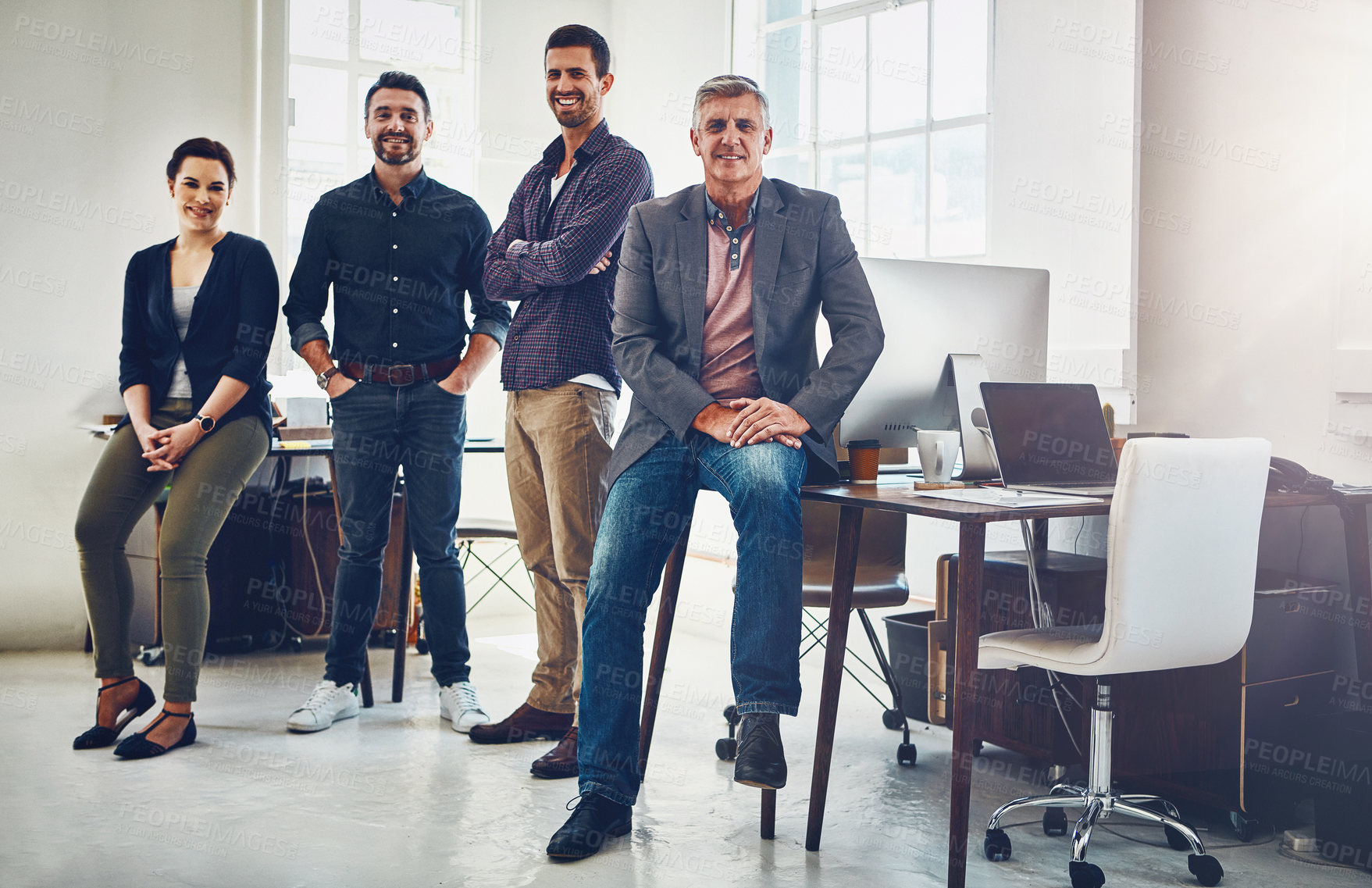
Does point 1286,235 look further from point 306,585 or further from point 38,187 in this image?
point 38,187

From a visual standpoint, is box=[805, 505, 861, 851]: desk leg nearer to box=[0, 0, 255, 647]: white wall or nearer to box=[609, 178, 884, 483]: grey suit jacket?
box=[609, 178, 884, 483]: grey suit jacket

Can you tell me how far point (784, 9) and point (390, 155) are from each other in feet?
8.17

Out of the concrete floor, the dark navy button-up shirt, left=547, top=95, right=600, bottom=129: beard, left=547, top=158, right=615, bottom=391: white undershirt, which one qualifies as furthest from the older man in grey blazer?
the dark navy button-up shirt

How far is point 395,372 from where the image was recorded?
333 centimetres

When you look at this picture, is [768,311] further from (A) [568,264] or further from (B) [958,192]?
(B) [958,192]

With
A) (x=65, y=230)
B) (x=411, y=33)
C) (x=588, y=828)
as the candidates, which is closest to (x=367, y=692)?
(x=588, y=828)

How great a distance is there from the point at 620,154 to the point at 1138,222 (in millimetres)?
1690

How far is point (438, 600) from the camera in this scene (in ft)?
11.6

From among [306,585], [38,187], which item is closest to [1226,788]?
[306,585]

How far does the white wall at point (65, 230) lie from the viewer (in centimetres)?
451

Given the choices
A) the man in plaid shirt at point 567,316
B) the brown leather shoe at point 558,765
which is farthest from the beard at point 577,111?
the brown leather shoe at point 558,765

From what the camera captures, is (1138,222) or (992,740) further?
(1138,222)


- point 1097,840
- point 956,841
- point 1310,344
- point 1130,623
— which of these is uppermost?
point 1310,344

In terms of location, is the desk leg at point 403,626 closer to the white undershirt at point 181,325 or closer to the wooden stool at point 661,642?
the white undershirt at point 181,325
